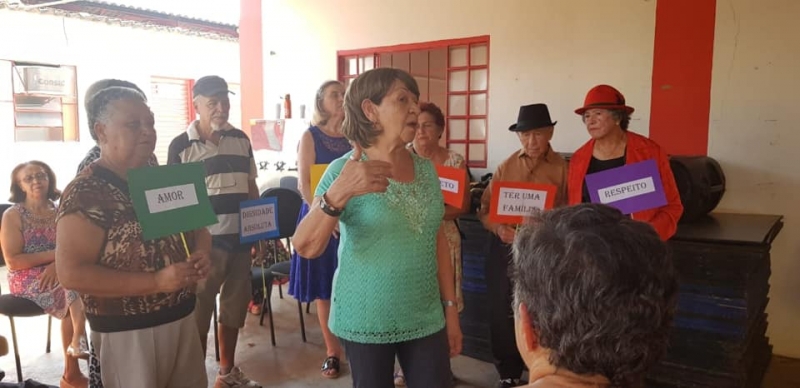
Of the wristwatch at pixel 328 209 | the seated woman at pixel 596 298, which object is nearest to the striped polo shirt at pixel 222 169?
the wristwatch at pixel 328 209

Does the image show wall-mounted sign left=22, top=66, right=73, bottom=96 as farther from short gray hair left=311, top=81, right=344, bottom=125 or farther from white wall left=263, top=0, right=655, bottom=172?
short gray hair left=311, top=81, right=344, bottom=125

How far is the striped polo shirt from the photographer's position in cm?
289

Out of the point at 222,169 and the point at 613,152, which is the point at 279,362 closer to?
the point at 222,169

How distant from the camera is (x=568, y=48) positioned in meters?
4.27

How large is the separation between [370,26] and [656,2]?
266 cm

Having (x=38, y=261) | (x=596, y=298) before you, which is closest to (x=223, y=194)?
(x=38, y=261)

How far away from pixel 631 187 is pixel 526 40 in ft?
8.25

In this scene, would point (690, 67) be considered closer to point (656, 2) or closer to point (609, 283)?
point (656, 2)

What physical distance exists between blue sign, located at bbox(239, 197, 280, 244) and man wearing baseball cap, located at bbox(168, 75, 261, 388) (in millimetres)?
62

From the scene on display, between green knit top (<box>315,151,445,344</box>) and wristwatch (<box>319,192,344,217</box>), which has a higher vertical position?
wristwatch (<box>319,192,344,217</box>)

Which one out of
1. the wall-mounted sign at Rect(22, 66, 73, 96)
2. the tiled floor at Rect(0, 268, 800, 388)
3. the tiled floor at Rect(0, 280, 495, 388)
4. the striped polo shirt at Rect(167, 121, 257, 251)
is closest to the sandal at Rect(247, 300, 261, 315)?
the tiled floor at Rect(0, 280, 495, 388)

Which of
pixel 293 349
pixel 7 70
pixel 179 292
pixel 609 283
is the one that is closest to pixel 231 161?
pixel 179 292

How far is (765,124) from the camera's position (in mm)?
3578

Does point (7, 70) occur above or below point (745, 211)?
above
